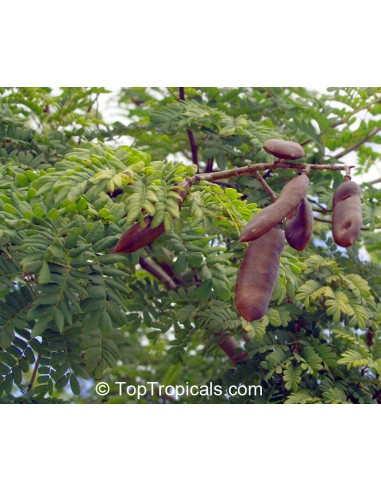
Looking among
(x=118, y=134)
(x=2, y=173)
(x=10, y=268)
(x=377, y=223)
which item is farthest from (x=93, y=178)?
(x=118, y=134)

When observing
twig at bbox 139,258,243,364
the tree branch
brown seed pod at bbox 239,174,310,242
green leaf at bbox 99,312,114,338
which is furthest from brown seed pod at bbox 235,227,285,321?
the tree branch

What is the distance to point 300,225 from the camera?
1.17m

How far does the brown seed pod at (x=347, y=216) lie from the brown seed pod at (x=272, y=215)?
0.22 feet

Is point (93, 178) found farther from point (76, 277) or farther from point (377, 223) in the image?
point (377, 223)

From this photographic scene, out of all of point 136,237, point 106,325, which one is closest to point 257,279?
point 136,237

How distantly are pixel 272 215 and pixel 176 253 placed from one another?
570mm

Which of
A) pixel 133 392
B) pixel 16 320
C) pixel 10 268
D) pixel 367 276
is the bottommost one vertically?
pixel 133 392

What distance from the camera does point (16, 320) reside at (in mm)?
1654

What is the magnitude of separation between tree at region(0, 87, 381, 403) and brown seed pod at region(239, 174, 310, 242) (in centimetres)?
13

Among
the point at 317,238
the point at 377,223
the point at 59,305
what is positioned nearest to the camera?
the point at 59,305

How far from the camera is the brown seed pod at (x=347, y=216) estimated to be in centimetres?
108

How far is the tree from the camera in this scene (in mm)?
1417

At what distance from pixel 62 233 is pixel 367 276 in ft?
3.80

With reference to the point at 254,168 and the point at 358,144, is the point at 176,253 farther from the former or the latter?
the point at 358,144
